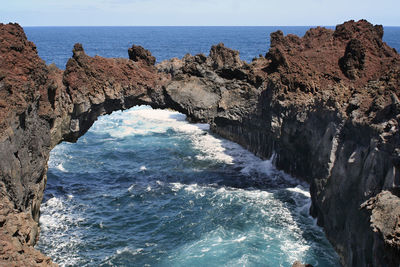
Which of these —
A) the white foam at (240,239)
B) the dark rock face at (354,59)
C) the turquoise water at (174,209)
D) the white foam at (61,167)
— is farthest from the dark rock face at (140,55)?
the white foam at (240,239)

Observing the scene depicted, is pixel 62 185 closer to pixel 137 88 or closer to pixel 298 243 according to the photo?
pixel 137 88

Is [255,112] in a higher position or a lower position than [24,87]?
lower

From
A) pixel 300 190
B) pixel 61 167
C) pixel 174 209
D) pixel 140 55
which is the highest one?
pixel 140 55

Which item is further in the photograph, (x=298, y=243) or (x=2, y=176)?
(x=298, y=243)

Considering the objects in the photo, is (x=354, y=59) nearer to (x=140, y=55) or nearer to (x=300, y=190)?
(x=300, y=190)

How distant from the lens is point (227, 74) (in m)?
32.3

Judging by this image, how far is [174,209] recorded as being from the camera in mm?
29078

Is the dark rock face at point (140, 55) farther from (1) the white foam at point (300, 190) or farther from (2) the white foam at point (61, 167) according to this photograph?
(1) the white foam at point (300, 190)

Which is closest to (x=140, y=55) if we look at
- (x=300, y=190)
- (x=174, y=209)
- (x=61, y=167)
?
(x=174, y=209)

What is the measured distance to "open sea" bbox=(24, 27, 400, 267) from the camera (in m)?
23.6

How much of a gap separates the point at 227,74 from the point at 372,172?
50.6 feet

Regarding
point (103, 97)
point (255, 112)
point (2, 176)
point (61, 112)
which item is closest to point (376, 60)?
point (255, 112)

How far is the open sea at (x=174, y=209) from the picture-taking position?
77.6 feet

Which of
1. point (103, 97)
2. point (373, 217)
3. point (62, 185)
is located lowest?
point (62, 185)
